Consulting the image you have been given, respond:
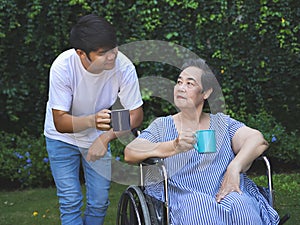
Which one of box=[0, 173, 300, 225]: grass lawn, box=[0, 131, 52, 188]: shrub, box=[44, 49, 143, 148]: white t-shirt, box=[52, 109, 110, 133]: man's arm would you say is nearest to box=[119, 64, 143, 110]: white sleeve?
box=[44, 49, 143, 148]: white t-shirt

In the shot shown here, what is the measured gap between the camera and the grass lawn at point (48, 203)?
14.5 ft

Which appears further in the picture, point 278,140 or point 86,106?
point 278,140

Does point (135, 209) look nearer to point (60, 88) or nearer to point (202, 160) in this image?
point (202, 160)

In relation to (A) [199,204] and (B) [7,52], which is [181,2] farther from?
(A) [199,204]

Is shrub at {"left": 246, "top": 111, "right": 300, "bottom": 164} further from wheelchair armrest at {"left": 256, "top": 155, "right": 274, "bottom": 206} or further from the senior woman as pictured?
wheelchair armrest at {"left": 256, "top": 155, "right": 274, "bottom": 206}

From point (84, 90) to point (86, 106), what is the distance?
92 mm

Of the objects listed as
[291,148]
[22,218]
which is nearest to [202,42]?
[291,148]

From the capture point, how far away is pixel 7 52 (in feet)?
18.5

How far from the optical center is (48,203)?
4910 mm

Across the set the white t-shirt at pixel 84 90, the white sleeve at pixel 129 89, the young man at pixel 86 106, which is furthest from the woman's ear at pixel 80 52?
the white sleeve at pixel 129 89

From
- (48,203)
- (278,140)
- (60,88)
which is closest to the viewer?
(60,88)

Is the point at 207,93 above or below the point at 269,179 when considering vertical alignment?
above

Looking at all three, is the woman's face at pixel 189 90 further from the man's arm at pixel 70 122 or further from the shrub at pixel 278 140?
the shrub at pixel 278 140

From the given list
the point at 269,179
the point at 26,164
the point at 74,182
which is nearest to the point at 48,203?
the point at 26,164
